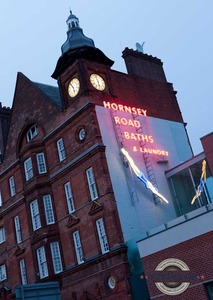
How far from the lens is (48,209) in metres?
42.3

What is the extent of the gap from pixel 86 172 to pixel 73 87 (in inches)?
319

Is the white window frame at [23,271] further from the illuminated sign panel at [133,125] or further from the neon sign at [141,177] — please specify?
the illuminated sign panel at [133,125]

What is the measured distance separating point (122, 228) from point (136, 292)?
15.8 ft

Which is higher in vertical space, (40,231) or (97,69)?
(97,69)

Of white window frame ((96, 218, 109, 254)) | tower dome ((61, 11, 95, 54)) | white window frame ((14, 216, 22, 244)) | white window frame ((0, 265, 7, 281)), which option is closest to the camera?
white window frame ((96, 218, 109, 254))

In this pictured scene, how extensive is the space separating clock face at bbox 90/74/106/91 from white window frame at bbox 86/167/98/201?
7.59 meters

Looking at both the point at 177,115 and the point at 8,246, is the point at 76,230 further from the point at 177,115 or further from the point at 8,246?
the point at 177,115

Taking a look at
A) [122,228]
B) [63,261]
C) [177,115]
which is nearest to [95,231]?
[122,228]

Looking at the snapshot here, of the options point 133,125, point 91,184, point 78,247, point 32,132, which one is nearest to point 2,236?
point 32,132

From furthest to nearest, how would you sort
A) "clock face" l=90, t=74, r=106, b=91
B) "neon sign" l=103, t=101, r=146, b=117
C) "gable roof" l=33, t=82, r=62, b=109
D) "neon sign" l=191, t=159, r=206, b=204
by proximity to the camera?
"gable roof" l=33, t=82, r=62, b=109, "clock face" l=90, t=74, r=106, b=91, "neon sign" l=103, t=101, r=146, b=117, "neon sign" l=191, t=159, r=206, b=204

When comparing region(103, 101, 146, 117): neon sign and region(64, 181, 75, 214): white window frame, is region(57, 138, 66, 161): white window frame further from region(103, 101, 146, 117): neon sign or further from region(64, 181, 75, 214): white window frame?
region(103, 101, 146, 117): neon sign

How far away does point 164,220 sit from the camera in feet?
131

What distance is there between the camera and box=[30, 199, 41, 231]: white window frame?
42.4 m

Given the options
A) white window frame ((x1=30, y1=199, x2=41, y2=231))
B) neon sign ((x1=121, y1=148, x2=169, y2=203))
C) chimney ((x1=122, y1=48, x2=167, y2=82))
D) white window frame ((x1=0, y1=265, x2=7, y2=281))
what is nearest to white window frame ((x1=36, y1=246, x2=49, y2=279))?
white window frame ((x1=30, y1=199, x2=41, y2=231))
